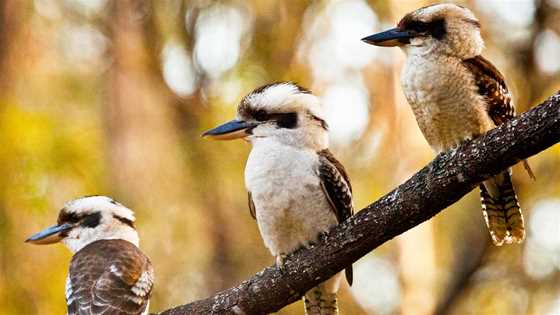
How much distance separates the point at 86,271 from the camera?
503 centimetres

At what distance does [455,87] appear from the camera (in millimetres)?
4688

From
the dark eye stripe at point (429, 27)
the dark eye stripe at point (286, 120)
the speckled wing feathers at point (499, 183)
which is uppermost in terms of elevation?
the dark eye stripe at point (429, 27)

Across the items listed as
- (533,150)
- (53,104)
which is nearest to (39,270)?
(53,104)

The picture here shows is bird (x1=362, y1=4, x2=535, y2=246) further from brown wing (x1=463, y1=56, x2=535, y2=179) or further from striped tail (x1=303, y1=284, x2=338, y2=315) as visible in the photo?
striped tail (x1=303, y1=284, x2=338, y2=315)

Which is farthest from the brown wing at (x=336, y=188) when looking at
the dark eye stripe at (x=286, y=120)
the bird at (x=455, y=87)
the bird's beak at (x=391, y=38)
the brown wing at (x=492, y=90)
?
the brown wing at (x=492, y=90)

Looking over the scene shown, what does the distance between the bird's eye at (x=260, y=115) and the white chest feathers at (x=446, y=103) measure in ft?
2.02

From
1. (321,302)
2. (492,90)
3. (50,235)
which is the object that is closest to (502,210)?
(492,90)

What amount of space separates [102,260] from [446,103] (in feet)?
5.64

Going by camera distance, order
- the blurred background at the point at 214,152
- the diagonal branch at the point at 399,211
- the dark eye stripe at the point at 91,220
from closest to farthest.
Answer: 1. the diagonal branch at the point at 399,211
2. the dark eye stripe at the point at 91,220
3. the blurred background at the point at 214,152

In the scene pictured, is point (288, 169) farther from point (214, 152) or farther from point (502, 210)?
point (214, 152)

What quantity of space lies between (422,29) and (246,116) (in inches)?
33.8

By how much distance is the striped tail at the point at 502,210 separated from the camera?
4855mm

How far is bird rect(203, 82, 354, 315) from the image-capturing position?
4.58 m

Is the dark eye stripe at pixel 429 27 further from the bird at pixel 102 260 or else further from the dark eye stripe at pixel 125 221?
the dark eye stripe at pixel 125 221
